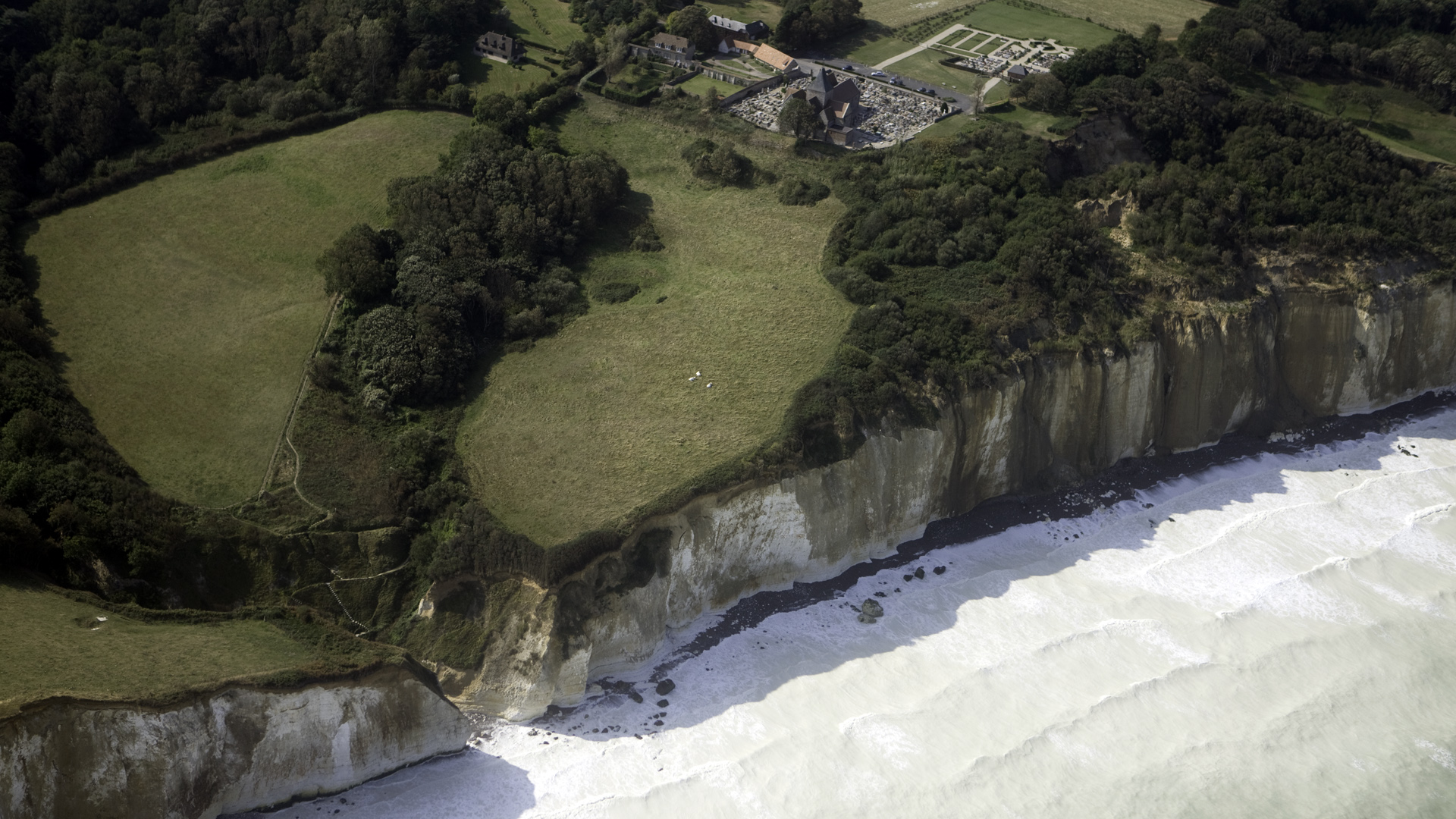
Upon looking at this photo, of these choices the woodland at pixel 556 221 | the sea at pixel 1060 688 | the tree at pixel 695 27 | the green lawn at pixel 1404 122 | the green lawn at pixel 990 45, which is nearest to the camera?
the sea at pixel 1060 688

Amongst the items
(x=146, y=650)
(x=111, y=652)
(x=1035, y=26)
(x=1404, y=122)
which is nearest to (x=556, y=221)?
(x=146, y=650)

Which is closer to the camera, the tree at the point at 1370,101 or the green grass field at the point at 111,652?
the green grass field at the point at 111,652

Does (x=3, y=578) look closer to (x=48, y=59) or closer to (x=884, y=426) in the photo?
(x=884, y=426)

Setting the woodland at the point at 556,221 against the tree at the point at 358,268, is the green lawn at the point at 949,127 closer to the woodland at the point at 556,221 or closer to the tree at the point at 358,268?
the woodland at the point at 556,221

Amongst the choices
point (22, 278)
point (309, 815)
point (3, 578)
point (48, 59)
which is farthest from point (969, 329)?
point (48, 59)

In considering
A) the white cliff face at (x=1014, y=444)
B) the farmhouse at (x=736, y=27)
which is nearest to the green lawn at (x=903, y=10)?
the farmhouse at (x=736, y=27)

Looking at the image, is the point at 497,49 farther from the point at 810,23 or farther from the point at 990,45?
the point at 990,45

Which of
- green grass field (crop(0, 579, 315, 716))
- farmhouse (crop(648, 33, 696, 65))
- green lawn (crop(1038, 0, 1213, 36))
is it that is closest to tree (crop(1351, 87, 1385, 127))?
green lawn (crop(1038, 0, 1213, 36))

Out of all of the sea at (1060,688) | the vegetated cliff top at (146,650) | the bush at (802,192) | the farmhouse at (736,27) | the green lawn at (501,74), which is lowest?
Answer: the sea at (1060,688)

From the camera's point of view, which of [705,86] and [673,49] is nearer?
[705,86]
